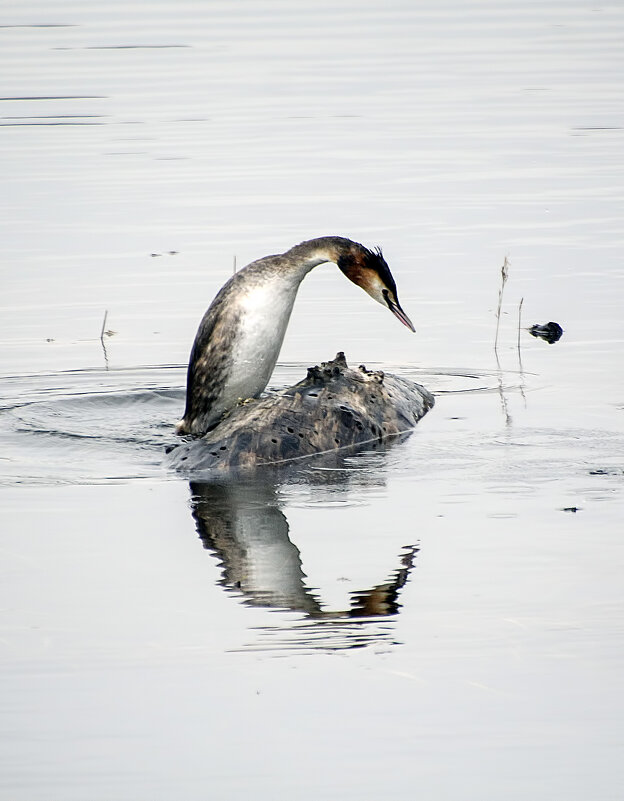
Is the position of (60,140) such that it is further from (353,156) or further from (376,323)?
(376,323)

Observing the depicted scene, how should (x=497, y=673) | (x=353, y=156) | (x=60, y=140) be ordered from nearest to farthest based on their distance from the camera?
1. (x=497, y=673)
2. (x=353, y=156)
3. (x=60, y=140)

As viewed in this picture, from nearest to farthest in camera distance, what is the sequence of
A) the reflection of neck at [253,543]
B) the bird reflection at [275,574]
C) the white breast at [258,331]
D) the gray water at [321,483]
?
the gray water at [321,483] → the bird reflection at [275,574] → the reflection of neck at [253,543] → the white breast at [258,331]

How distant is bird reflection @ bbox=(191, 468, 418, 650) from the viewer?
6.07m

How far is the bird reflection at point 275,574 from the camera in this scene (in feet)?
19.9

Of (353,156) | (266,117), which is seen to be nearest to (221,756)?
(353,156)

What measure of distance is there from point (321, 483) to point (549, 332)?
12.1ft

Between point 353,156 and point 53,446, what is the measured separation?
9.53 m

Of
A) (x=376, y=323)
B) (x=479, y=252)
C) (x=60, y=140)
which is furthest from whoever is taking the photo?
(x=60, y=140)

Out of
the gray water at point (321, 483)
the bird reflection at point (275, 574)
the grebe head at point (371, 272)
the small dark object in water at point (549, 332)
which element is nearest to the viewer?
the gray water at point (321, 483)

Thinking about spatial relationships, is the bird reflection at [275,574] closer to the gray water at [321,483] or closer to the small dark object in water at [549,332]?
the gray water at [321,483]

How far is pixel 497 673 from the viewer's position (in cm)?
570

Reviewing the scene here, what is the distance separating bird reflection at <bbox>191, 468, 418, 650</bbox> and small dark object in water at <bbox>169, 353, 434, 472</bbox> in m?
0.37

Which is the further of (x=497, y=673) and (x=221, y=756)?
(x=497, y=673)

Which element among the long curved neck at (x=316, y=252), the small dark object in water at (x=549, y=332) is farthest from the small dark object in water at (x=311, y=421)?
the small dark object in water at (x=549, y=332)
